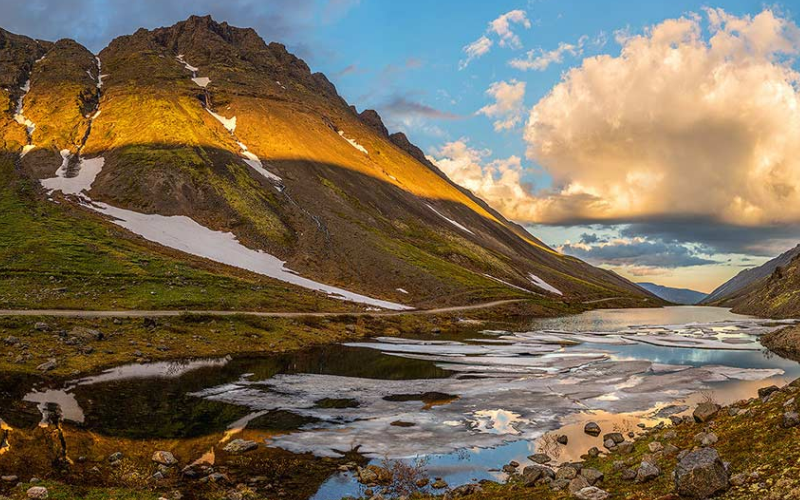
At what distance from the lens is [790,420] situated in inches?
707

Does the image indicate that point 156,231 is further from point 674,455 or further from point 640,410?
point 674,455

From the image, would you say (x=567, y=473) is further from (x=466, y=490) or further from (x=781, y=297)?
(x=781, y=297)

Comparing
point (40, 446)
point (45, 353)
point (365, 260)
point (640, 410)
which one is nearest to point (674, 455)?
point (640, 410)

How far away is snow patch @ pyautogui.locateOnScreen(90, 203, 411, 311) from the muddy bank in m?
63.8

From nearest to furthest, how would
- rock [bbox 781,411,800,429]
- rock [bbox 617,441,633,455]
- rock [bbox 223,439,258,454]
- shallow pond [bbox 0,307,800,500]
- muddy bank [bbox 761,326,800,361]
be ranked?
rock [bbox 781,411,800,429] → rock [bbox 617,441,633,455] → rock [bbox 223,439,258,454] → shallow pond [bbox 0,307,800,500] → muddy bank [bbox 761,326,800,361]

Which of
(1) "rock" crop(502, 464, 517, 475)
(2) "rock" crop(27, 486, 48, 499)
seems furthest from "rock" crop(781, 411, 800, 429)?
(2) "rock" crop(27, 486, 48, 499)

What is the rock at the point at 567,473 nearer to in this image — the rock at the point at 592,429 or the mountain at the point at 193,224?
the rock at the point at 592,429

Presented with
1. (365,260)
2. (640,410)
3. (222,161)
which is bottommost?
(640,410)

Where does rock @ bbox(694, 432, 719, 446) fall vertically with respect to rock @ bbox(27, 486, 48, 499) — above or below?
above

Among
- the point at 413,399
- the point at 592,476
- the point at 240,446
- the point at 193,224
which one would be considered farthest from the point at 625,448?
the point at 193,224

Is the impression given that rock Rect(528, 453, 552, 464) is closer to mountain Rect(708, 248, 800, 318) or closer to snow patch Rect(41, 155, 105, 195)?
mountain Rect(708, 248, 800, 318)

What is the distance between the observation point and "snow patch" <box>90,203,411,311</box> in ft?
366

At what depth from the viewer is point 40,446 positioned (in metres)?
22.0

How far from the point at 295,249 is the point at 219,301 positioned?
6355cm
